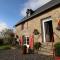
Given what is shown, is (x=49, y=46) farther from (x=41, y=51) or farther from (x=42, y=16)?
(x=42, y=16)

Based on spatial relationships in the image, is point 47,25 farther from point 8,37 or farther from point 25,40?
point 8,37

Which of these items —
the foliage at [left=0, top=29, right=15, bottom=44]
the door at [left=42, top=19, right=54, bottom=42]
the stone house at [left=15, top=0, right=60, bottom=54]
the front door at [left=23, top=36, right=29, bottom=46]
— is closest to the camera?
the stone house at [left=15, top=0, right=60, bottom=54]

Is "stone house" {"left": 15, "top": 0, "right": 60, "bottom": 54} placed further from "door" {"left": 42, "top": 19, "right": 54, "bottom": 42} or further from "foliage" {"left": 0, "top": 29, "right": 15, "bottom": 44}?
"foliage" {"left": 0, "top": 29, "right": 15, "bottom": 44}

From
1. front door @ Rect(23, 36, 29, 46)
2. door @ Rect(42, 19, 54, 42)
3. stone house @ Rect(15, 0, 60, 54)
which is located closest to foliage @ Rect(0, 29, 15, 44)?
front door @ Rect(23, 36, 29, 46)

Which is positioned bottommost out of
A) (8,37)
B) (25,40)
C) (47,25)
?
(25,40)

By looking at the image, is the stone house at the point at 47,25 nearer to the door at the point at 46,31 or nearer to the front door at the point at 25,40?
the door at the point at 46,31

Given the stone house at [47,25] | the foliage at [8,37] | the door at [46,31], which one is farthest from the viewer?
the foliage at [8,37]

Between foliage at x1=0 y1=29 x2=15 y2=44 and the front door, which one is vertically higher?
foliage at x1=0 y1=29 x2=15 y2=44

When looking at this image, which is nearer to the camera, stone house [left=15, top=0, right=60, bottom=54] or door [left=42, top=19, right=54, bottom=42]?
stone house [left=15, top=0, right=60, bottom=54]

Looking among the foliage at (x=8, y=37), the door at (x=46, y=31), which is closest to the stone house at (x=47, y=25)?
the door at (x=46, y=31)

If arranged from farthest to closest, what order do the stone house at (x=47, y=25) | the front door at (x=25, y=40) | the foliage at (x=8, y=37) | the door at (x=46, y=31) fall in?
the foliage at (x=8, y=37), the front door at (x=25, y=40), the door at (x=46, y=31), the stone house at (x=47, y=25)

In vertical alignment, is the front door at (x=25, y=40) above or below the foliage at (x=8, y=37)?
below

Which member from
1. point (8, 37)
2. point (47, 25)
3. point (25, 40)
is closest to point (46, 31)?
point (47, 25)

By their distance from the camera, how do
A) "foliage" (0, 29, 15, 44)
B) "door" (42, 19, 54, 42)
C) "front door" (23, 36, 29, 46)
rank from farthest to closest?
"foliage" (0, 29, 15, 44)
"front door" (23, 36, 29, 46)
"door" (42, 19, 54, 42)
